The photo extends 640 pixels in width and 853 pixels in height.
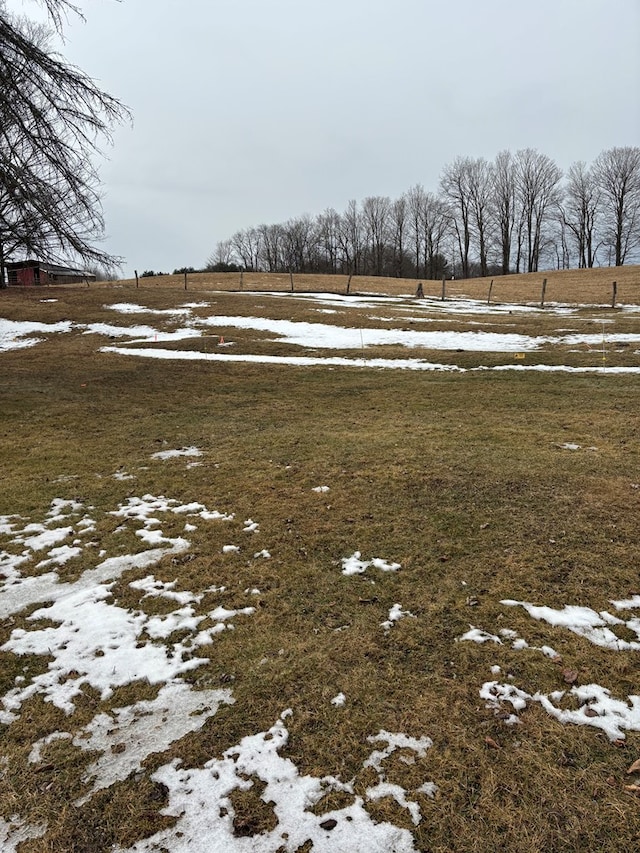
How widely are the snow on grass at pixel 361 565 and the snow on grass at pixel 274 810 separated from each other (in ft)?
4.93

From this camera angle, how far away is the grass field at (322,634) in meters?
1.99

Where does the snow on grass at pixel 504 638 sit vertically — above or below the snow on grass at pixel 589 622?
below

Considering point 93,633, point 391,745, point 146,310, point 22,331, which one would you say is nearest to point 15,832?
point 93,633

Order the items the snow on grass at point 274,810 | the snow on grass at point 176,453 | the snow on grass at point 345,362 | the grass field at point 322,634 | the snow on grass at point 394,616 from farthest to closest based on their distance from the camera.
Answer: the snow on grass at point 345,362 < the snow on grass at point 176,453 < the snow on grass at point 394,616 < the grass field at point 322,634 < the snow on grass at point 274,810

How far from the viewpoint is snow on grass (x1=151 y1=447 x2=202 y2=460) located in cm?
675

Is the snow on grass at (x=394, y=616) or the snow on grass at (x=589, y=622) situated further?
the snow on grass at (x=394, y=616)

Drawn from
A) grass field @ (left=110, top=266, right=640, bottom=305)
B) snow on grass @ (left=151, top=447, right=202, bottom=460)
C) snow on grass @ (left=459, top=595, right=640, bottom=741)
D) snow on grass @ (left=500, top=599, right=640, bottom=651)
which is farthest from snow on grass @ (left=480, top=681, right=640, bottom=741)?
grass field @ (left=110, top=266, right=640, bottom=305)

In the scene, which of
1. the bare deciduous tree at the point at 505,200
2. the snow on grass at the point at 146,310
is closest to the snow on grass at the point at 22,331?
the snow on grass at the point at 146,310

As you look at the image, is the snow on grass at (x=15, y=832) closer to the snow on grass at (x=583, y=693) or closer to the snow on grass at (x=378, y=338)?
the snow on grass at (x=583, y=693)

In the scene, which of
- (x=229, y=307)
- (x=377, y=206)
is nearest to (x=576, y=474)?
(x=229, y=307)

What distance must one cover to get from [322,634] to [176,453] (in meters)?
4.41

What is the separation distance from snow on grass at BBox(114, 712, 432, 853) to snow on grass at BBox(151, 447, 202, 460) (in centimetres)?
486

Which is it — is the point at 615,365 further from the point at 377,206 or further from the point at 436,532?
the point at 377,206

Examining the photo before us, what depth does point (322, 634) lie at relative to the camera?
308cm
